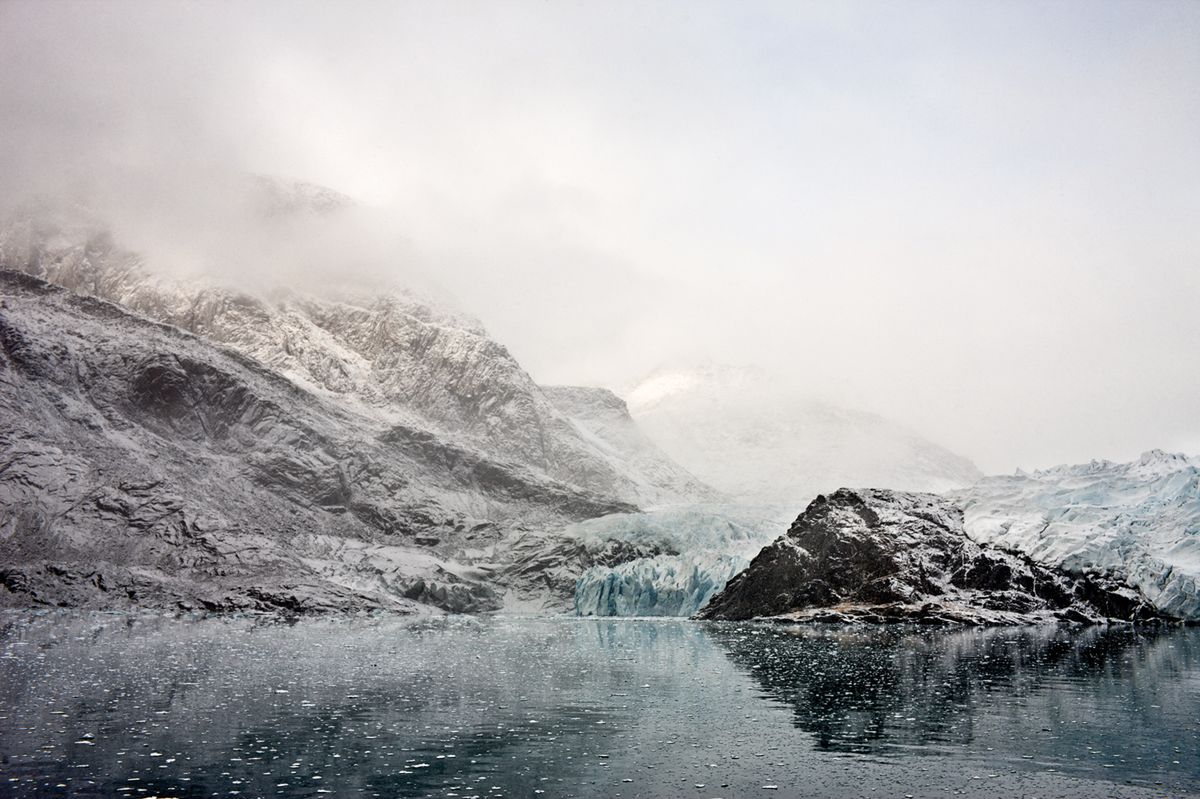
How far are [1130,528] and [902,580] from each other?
51.0m

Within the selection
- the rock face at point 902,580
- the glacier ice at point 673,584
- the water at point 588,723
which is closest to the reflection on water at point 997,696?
the water at point 588,723

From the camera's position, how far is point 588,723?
47625mm

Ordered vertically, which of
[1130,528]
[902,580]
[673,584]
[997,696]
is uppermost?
[1130,528]

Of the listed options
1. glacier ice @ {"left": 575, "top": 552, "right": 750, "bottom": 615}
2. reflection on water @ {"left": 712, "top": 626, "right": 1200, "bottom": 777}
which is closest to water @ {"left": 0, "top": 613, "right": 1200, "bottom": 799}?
reflection on water @ {"left": 712, "top": 626, "right": 1200, "bottom": 777}

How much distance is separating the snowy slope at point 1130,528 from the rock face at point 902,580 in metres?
Answer: 4.36

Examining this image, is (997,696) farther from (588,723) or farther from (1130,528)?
(1130,528)

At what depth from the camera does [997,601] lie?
155125mm

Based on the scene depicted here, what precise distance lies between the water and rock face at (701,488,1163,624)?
65.5 meters

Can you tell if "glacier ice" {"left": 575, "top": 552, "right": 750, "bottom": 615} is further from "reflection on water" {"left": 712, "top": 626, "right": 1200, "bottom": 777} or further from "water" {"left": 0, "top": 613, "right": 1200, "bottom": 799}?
"water" {"left": 0, "top": 613, "right": 1200, "bottom": 799}

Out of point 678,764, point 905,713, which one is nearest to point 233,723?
point 678,764

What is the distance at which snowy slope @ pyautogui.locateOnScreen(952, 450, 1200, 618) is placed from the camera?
15900cm

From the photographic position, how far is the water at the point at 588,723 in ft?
112

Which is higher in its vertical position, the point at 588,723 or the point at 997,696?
the point at 997,696

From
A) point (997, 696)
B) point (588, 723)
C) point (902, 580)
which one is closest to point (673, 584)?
point (902, 580)
